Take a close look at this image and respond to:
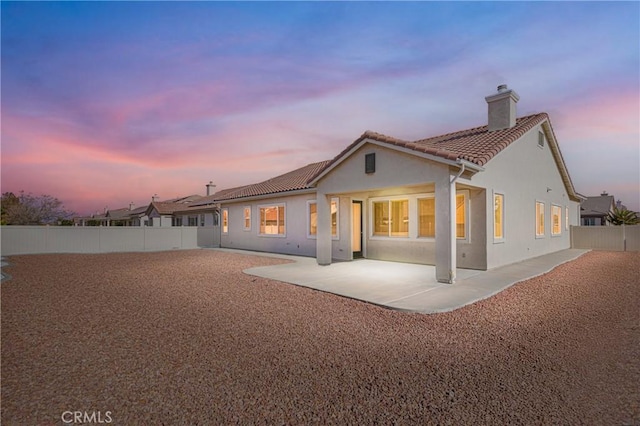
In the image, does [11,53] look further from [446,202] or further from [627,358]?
[627,358]

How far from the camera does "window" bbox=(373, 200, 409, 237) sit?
12.4 m

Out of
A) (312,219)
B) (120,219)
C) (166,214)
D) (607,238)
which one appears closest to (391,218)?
(312,219)

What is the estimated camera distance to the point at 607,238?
1847cm

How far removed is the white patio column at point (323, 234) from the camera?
1198 cm

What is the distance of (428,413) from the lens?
2.68 m

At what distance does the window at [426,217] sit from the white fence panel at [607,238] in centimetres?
1422

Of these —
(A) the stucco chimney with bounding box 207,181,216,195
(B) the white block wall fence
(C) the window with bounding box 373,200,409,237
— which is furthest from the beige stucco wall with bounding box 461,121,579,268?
(A) the stucco chimney with bounding box 207,181,216,195

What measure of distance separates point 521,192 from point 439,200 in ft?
21.0

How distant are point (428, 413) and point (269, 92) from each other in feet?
45.5

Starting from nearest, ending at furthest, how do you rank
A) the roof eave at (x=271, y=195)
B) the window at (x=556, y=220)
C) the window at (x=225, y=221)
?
the roof eave at (x=271, y=195) < the window at (x=556, y=220) < the window at (x=225, y=221)

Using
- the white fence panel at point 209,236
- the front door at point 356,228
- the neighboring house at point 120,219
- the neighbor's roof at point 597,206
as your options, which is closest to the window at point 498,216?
the front door at point 356,228

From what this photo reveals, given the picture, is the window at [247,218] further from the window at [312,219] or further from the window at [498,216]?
the window at [498,216]

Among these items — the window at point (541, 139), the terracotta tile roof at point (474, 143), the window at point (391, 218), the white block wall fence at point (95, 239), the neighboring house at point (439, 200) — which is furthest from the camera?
the white block wall fence at point (95, 239)

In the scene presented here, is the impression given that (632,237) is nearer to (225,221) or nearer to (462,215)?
(462,215)
